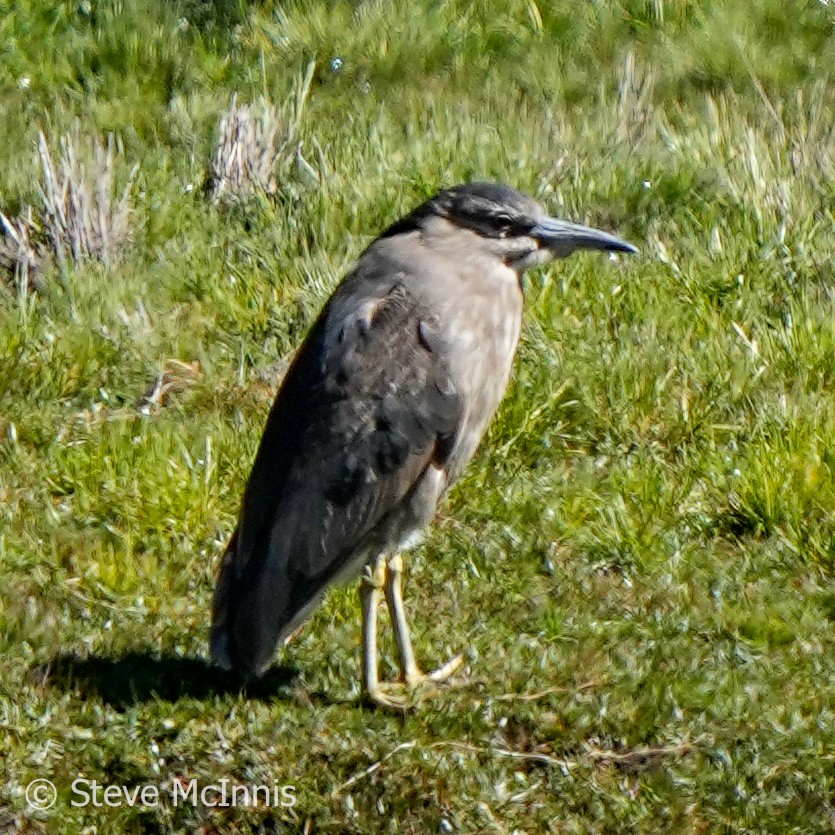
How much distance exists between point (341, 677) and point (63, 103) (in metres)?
3.93

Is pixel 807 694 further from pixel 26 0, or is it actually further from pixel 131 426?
pixel 26 0

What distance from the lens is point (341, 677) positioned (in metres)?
5.26

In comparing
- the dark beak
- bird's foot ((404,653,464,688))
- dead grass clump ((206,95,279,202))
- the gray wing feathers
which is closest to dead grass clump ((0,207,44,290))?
dead grass clump ((206,95,279,202))

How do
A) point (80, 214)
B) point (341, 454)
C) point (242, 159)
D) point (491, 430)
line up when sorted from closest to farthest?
point (341, 454)
point (491, 430)
point (80, 214)
point (242, 159)

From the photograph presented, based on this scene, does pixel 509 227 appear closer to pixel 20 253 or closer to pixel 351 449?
pixel 351 449

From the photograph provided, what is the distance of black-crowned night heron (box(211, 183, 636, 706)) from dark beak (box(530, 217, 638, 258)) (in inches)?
9.5

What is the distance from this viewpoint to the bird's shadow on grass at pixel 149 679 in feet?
16.6

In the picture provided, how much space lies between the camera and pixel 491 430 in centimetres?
600

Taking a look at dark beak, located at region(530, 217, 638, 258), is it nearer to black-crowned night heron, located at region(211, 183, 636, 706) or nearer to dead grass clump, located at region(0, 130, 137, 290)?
black-crowned night heron, located at region(211, 183, 636, 706)

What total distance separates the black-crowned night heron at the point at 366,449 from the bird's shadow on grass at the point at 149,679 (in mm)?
202

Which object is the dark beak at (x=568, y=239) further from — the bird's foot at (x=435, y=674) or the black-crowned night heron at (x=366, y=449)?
the bird's foot at (x=435, y=674)

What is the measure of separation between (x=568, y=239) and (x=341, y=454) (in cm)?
96

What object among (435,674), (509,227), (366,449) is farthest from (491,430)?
(435,674)

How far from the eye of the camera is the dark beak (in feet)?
17.7
